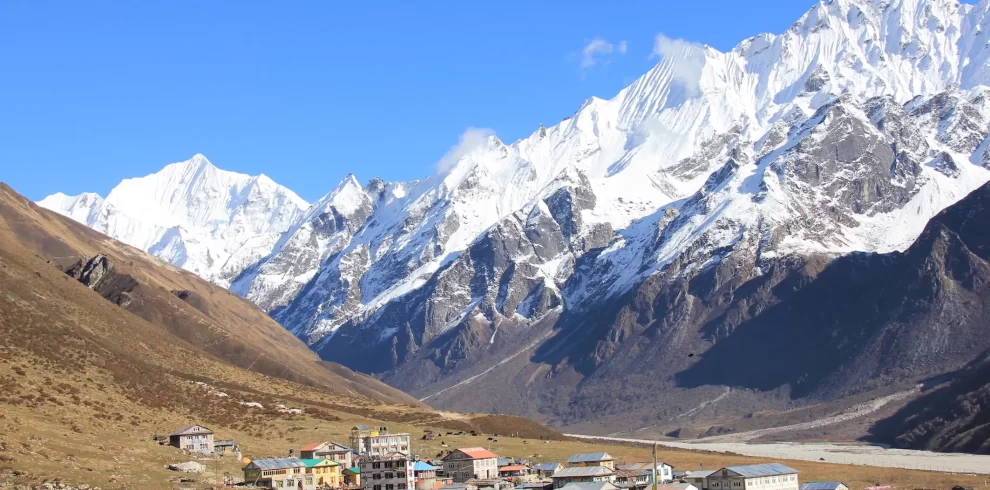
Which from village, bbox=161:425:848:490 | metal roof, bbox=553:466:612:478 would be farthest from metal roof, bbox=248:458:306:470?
metal roof, bbox=553:466:612:478

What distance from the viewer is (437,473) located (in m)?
189

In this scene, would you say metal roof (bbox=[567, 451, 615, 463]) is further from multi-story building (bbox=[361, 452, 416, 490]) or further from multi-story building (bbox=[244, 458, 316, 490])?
multi-story building (bbox=[244, 458, 316, 490])

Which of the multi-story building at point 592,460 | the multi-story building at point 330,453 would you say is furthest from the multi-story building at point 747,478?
the multi-story building at point 330,453

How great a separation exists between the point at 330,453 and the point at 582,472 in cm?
3539

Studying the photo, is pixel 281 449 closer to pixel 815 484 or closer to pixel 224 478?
pixel 224 478

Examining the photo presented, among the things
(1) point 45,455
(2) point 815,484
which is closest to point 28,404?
(1) point 45,455

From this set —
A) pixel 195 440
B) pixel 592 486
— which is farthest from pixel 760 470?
pixel 195 440

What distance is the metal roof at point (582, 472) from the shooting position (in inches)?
6703

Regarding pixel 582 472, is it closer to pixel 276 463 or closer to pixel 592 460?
pixel 592 460

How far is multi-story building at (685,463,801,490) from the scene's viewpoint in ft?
530

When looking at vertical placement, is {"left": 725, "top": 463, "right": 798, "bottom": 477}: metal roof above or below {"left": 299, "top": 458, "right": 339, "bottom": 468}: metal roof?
below

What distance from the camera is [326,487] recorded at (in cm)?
16550

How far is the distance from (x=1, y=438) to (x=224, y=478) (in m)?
26.5

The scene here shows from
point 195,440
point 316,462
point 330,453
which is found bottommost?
point 316,462
